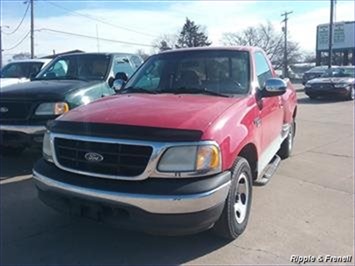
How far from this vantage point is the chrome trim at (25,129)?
630 cm

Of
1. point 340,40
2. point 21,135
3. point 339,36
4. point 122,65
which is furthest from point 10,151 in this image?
point 339,36

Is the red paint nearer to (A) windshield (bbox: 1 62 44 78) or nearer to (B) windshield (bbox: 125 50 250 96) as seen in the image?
(B) windshield (bbox: 125 50 250 96)

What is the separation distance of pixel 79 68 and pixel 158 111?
14.7ft

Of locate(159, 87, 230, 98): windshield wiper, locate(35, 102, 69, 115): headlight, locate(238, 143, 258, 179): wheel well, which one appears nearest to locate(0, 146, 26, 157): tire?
locate(35, 102, 69, 115): headlight

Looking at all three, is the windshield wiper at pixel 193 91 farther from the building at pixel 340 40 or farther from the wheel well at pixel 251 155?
the building at pixel 340 40

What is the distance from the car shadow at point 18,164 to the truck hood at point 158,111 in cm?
255

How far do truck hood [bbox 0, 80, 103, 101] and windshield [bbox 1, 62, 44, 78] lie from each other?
19.0 feet

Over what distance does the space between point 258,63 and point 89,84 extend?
9.38 feet

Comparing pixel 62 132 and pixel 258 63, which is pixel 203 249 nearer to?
pixel 62 132

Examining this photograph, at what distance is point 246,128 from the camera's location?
4309 millimetres

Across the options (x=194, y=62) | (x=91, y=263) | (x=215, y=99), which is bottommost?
(x=91, y=263)

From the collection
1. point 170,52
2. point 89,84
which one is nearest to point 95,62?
point 89,84

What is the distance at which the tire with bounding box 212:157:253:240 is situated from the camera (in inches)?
153

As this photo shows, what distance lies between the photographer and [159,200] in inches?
135
